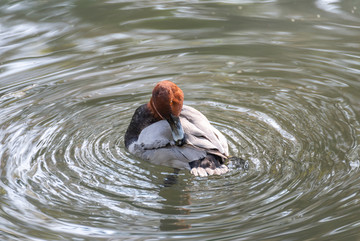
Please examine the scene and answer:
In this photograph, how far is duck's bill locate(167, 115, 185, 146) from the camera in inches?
191

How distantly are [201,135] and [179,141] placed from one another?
234mm

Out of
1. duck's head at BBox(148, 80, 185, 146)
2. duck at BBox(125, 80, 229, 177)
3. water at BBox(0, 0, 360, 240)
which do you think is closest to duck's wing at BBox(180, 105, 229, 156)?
duck at BBox(125, 80, 229, 177)

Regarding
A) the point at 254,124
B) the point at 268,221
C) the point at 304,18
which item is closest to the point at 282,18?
the point at 304,18

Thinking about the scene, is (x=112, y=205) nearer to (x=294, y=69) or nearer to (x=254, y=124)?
(x=254, y=124)

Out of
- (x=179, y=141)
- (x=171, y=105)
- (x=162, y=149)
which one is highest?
(x=171, y=105)

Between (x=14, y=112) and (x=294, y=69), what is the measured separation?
3.52m

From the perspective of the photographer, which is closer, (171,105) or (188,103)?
(171,105)

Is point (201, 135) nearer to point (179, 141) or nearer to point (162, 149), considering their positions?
point (179, 141)

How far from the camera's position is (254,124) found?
5664 mm

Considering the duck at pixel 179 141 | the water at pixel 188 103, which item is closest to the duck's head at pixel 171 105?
the duck at pixel 179 141

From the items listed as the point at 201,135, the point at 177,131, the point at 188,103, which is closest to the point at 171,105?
the point at 177,131

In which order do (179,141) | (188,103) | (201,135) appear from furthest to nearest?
(188,103) < (201,135) < (179,141)

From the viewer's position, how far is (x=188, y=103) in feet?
20.5

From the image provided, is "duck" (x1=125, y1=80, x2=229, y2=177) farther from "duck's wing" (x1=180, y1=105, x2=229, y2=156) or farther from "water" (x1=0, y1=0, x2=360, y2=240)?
"water" (x1=0, y1=0, x2=360, y2=240)
